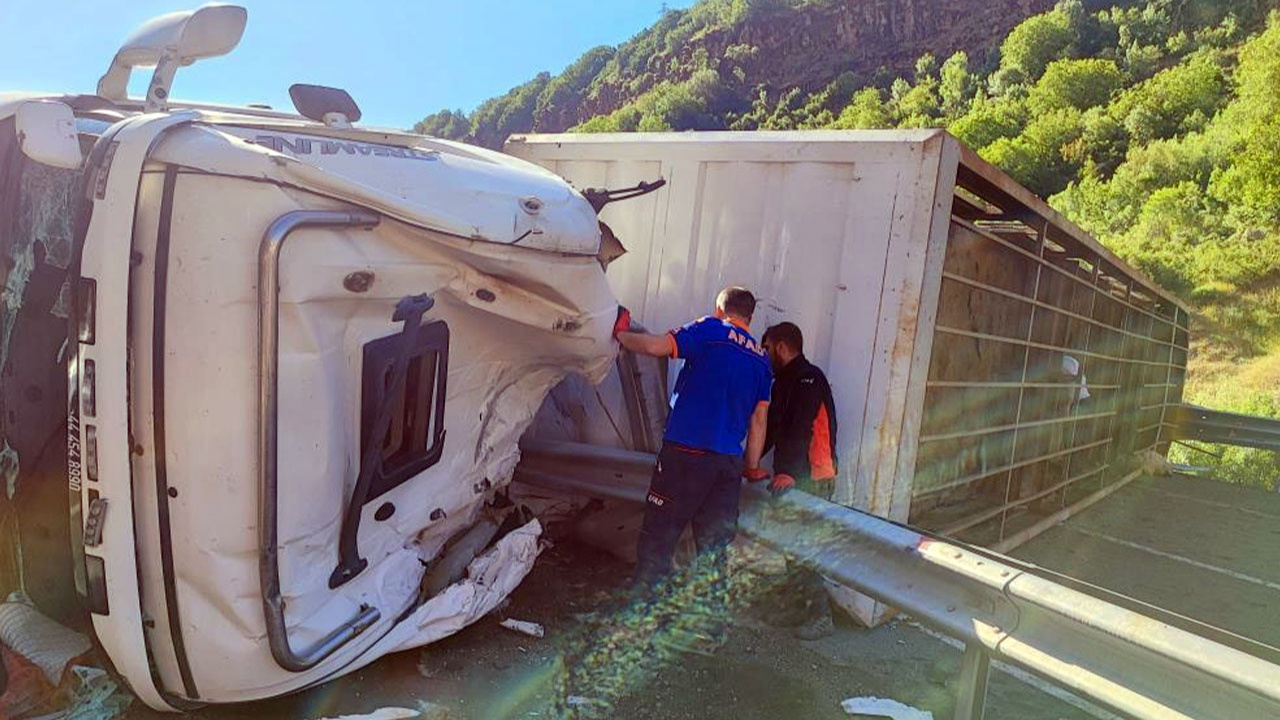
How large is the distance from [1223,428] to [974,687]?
1196 cm

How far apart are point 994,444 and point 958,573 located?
9.04ft

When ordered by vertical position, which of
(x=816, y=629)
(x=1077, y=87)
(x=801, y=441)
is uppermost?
(x=1077, y=87)

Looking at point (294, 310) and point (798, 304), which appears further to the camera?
point (798, 304)

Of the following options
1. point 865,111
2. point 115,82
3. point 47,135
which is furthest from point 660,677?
point 865,111

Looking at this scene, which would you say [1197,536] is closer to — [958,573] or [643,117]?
[958,573]

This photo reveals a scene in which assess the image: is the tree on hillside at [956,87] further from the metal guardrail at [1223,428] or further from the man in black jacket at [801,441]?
the man in black jacket at [801,441]

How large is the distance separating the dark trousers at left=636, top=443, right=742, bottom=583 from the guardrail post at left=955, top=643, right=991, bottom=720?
1.21 metres

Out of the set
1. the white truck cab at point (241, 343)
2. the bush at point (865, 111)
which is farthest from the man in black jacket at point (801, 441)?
the bush at point (865, 111)

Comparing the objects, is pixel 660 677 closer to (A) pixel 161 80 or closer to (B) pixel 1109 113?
(A) pixel 161 80

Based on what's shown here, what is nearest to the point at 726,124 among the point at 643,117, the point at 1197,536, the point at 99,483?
the point at 643,117

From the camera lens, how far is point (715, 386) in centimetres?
364

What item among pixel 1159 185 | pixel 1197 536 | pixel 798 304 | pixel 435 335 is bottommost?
pixel 1197 536

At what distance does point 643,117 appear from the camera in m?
92.8

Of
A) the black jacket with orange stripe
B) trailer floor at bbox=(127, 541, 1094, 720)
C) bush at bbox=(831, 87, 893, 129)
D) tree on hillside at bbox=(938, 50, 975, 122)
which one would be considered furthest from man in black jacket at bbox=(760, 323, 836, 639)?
tree on hillside at bbox=(938, 50, 975, 122)
